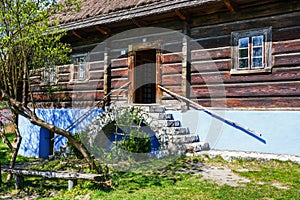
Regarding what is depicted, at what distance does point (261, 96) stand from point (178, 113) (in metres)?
2.33

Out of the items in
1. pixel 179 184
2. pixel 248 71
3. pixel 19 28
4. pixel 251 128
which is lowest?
pixel 179 184

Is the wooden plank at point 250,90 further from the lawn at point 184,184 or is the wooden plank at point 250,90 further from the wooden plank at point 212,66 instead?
the lawn at point 184,184

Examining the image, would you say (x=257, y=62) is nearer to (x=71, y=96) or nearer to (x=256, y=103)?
(x=256, y=103)

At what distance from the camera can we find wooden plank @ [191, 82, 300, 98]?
7379mm

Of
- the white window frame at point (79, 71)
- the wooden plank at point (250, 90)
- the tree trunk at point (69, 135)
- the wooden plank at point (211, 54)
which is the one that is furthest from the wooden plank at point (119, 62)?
the tree trunk at point (69, 135)

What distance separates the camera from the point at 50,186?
6738 mm

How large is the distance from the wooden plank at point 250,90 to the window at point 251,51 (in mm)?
402

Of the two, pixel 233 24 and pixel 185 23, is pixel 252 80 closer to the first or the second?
pixel 233 24

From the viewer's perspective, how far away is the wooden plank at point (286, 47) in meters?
7.34

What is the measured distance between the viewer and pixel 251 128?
7734mm

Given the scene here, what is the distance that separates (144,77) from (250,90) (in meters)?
4.41

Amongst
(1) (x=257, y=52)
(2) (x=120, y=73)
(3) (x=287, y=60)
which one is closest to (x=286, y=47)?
(3) (x=287, y=60)

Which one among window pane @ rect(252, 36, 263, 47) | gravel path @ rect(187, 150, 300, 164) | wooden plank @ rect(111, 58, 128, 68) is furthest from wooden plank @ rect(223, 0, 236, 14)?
wooden plank @ rect(111, 58, 128, 68)

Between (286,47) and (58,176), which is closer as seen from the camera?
(58,176)
